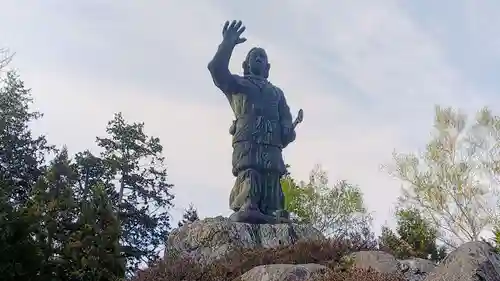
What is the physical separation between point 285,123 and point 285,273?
458 cm

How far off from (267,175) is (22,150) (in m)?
15.2

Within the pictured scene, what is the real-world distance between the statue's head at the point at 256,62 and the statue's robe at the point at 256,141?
206 mm

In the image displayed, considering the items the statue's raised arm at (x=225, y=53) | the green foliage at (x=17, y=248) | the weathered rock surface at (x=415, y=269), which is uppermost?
Answer: the statue's raised arm at (x=225, y=53)

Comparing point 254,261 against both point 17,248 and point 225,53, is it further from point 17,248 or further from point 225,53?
point 17,248

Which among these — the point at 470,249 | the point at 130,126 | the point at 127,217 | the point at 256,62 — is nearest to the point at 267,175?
the point at 256,62

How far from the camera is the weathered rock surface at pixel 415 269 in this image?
670 cm

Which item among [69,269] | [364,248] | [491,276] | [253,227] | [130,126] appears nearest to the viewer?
[491,276]

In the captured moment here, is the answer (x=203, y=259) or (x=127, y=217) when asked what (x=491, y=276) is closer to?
(x=203, y=259)

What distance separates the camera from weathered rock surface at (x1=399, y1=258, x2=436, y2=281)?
6.70 metres

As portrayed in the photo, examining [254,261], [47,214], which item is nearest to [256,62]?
[254,261]

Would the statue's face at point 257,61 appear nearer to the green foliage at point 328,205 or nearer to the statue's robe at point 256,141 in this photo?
the statue's robe at point 256,141

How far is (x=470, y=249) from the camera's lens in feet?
19.2

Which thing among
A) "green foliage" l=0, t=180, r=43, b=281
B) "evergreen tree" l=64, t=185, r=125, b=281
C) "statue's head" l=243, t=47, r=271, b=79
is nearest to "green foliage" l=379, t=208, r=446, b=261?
"statue's head" l=243, t=47, r=271, b=79

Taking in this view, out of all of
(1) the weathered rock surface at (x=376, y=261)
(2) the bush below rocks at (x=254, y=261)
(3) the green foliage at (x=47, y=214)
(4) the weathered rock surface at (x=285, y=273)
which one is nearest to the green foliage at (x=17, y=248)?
(3) the green foliage at (x=47, y=214)
